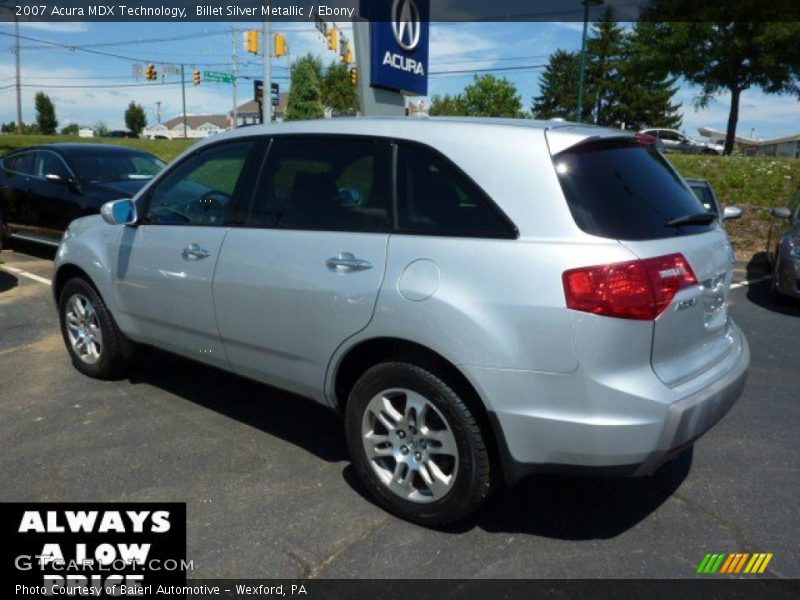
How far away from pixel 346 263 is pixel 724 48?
2188cm

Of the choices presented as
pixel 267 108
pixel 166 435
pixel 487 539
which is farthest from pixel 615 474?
pixel 267 108

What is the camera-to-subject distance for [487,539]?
9.91 ft

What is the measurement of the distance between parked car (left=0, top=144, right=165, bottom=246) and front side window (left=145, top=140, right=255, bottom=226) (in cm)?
474

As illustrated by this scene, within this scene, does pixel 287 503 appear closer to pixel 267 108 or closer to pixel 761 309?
pixel 761 309

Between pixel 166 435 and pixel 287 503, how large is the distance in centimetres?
110

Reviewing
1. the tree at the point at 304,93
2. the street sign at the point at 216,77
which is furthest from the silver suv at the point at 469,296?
the tree at the point at 304,93

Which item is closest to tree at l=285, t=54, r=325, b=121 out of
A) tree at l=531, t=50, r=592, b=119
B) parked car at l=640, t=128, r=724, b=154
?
parked car at l=640, t=128, r=724, b=154

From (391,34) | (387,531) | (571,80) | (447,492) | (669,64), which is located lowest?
(387,531)

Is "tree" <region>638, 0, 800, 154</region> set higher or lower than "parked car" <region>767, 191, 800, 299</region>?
higher

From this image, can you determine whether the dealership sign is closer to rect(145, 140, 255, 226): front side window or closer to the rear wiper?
rect(145, 140, 255, 226): front side window

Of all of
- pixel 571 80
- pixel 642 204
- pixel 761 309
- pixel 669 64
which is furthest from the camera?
pixel 571 80

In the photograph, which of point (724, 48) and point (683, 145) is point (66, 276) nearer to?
point (724, 48)

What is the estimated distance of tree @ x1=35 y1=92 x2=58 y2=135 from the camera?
67.9 meters

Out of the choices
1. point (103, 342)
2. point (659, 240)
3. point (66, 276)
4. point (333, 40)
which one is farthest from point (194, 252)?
point (333, 40)
